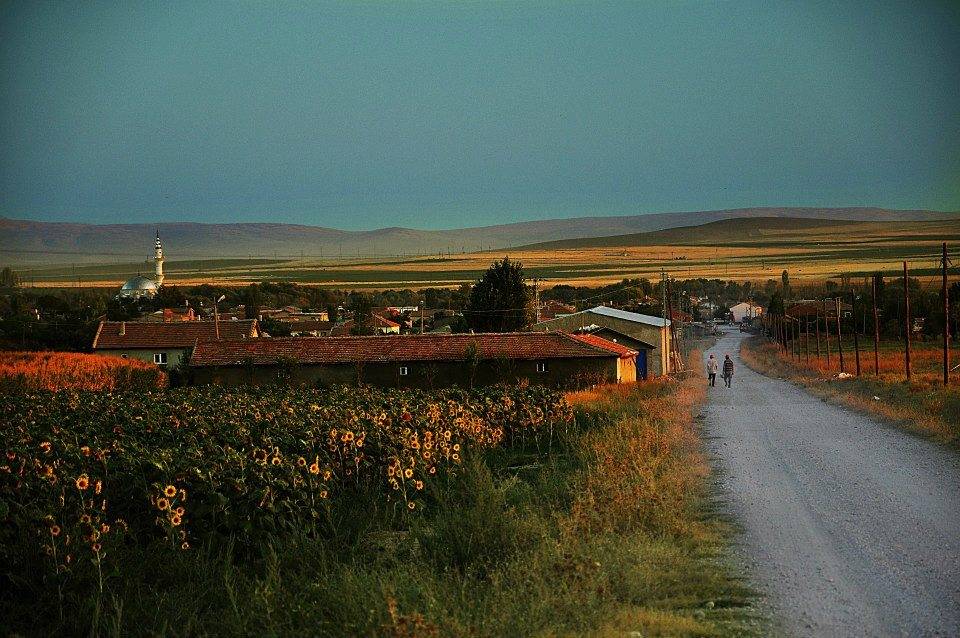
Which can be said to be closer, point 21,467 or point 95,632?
point 95,632

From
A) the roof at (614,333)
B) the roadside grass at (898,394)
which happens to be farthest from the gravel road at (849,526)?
the roof at (614,333)

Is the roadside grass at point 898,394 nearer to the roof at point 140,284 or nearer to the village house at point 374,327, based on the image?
the village house at point 374,327

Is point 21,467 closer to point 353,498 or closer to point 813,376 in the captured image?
point 353,498

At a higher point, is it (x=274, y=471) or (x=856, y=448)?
(x=274, y=471)

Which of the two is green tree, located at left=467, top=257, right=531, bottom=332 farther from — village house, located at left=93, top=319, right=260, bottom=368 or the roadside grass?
the roadside grass

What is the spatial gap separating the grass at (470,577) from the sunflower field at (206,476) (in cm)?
33

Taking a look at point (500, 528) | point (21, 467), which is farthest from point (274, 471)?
point (500, 528)

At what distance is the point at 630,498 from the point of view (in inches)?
442

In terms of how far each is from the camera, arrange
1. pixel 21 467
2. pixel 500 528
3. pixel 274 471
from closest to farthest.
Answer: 1. pixel 500 528
2. pixel 21 467
3. pixel 274 471

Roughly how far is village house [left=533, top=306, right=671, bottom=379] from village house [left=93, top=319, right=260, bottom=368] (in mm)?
28983

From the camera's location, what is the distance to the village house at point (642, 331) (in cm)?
6681

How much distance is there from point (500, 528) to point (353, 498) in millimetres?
4672

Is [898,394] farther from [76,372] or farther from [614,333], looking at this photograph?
[76,372]

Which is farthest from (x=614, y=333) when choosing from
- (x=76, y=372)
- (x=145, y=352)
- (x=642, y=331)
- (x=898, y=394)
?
(x=145, y=352)
